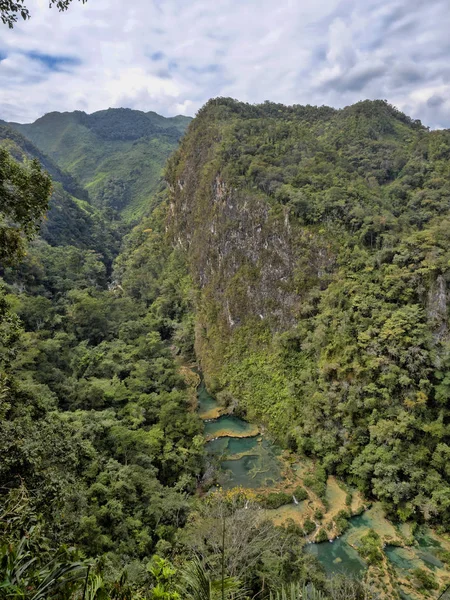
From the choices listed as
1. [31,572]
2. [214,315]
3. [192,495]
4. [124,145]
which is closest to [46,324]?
[214,315]

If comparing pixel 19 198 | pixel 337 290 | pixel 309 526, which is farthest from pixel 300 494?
pixel 19 198

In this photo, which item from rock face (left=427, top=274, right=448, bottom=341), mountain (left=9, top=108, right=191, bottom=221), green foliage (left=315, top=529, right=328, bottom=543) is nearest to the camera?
green foliage (left=315, top=529, right=328, bottom=543)

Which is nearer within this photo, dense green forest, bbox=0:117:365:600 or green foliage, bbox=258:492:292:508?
dense green forest, bbox=0:117:365:600

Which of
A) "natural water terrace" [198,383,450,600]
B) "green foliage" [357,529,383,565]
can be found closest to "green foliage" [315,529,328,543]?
"natural water terrace" [198,383,450,600]

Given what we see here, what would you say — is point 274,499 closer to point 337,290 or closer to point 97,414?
point 97,414

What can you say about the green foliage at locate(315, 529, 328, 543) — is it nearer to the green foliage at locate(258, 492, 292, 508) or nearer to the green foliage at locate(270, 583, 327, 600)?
the green foliage at locate(258, 492, 292, 508)

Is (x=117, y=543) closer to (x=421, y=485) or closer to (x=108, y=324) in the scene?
(x=421, y=485)

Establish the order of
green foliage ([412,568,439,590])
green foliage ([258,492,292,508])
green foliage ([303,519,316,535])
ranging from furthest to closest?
1. green foliage ([258,492,292,508])
2. green foliage ([303,519,316,535])
3. green foliage ([412,568,439,590])

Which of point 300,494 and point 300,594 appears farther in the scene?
point 300,494
